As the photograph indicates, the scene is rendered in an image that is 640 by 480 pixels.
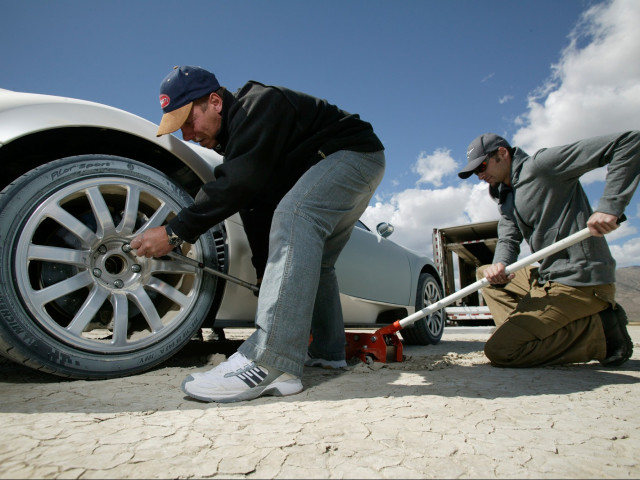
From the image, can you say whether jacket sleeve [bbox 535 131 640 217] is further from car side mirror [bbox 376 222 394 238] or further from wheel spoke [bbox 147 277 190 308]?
wheel spoke [bbox 147 277 190 308]

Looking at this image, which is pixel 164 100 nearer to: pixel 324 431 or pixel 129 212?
pixel 129 212

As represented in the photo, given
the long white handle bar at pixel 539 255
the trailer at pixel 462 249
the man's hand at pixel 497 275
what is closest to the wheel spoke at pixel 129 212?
the long white handle bar at pixel 539 255

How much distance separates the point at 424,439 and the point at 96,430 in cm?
82

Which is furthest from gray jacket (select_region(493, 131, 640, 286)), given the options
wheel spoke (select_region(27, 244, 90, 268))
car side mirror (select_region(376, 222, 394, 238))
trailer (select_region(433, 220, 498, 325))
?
trailer (select_region(433, 220, 498, 325))

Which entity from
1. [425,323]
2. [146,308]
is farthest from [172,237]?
[425,323]

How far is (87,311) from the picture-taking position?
1.53 m

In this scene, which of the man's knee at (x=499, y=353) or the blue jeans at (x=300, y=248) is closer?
the blue jeans at (x=300, y=248)

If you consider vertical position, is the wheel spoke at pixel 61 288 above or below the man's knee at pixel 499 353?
above

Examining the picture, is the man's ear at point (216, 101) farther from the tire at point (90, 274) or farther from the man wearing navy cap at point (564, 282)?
the man wearing navy cap at point (564, 282)

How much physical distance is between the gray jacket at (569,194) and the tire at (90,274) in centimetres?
189

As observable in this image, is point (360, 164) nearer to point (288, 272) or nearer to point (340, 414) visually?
point (288, 272)

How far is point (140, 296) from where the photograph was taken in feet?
5.45

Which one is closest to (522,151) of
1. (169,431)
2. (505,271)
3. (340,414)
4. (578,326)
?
(505,271)

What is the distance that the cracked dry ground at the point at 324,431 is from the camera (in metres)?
0.82
